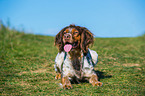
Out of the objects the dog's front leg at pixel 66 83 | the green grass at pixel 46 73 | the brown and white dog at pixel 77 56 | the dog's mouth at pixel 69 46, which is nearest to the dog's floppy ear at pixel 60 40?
the brown and white dog at pixel 77 56

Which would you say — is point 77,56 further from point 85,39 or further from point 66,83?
point 66,83

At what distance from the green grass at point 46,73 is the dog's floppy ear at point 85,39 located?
1.05 m

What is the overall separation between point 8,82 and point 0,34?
10771mm

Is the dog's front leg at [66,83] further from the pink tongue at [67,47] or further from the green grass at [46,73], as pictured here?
the pink tongue at [67,47]

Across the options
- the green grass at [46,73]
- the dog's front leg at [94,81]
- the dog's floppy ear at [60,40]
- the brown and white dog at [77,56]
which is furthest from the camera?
the dog's floppy ear at [60,40]

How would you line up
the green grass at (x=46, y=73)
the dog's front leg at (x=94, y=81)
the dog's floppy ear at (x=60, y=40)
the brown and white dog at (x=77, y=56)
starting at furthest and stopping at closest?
the dog's floppy ear at (x=60, y=40) < the dog's front leg at (x=94, y=81) < the brown and white dog at (x=77, y=56) < the green grass at (x=46, y=73)

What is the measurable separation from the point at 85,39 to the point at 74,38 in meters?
0.37

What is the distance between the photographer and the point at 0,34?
53.9ft

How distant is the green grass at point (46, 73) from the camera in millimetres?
5160

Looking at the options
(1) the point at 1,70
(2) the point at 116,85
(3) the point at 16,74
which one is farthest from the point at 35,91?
(1) the point at 1,70

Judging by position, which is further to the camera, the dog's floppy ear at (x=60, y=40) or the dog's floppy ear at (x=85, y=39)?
the dog's floppy ear at (x=60, y=40)

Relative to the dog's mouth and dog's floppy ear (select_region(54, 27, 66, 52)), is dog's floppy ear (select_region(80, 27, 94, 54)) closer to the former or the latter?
the dog's mouth

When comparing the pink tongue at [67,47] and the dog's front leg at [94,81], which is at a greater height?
the pink tongue at [67,47]

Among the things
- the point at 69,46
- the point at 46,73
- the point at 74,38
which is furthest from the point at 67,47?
the point at 46,73
